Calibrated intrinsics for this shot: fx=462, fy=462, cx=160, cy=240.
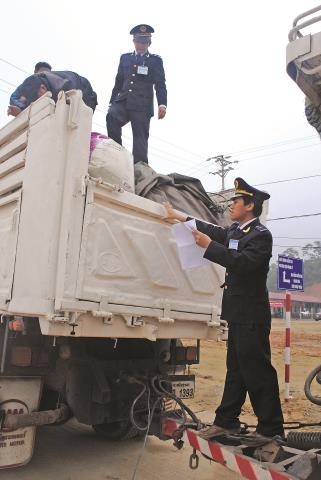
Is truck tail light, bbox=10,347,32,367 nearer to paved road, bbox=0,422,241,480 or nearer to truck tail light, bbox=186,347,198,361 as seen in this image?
paved road, bbox=0,422,241,480

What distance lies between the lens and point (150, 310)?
3.26m

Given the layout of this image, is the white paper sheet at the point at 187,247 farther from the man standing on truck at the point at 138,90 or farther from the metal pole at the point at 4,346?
the man standing on truck at the point at 138,90

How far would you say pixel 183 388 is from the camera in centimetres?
412

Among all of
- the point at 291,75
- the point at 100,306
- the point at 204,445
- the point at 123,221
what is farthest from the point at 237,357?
the point at 291,75

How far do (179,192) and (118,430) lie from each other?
2.47 meters

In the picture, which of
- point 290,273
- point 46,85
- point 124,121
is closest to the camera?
point 46,85

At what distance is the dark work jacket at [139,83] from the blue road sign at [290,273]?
3.73 m

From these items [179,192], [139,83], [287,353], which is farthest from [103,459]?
[139,83]

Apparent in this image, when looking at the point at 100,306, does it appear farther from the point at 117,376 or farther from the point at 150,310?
the point at 117,376

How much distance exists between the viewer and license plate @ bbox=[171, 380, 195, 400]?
4035 millimetres

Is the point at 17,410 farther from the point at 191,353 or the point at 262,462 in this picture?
the point at 262,462

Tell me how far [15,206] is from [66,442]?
2.76m

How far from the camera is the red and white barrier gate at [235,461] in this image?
7.75ft

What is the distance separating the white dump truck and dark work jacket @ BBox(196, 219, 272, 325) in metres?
0.57
